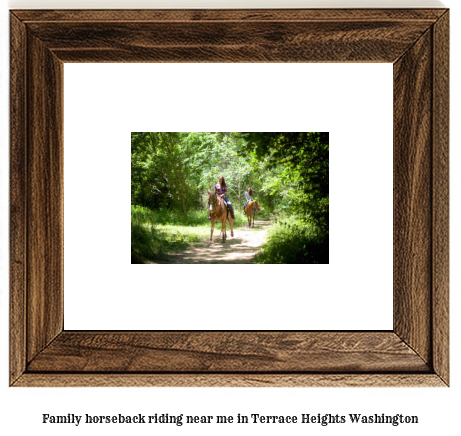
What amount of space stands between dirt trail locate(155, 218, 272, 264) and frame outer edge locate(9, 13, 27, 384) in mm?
433

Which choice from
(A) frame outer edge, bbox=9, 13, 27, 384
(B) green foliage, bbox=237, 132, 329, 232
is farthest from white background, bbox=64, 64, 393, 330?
(A) frame outer edge, bbox=9, 13, 27, 384

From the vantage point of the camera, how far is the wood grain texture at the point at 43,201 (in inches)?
58.8

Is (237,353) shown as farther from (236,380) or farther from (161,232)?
(161,232)

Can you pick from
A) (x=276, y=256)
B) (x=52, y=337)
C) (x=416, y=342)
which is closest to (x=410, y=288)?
(x=416, y=342)

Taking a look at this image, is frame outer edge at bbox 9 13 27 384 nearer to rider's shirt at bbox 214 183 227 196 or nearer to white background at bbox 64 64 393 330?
white background at bbox 64 64 393 330

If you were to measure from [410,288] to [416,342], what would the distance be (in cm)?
16

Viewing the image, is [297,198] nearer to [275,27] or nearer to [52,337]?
[275,27]

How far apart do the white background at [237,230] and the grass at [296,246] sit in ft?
0.08

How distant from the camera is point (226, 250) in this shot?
153 cm

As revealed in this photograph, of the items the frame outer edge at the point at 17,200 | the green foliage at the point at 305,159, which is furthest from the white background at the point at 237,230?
the frame outer edge at the point at 17,200

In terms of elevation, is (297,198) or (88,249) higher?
(297,198)

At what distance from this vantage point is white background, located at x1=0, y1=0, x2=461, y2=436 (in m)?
1.52
